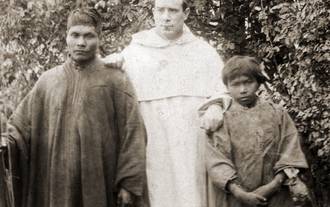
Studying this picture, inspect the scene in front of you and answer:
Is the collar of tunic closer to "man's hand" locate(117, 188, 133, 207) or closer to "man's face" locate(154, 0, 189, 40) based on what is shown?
"man's face" locate(154, 0, 189, 40)

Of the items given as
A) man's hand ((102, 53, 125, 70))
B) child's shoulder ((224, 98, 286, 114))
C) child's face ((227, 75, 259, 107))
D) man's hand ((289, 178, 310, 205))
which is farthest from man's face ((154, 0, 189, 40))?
man's hand ((289, 178, 310, 205))

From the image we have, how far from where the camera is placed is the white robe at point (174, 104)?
673cm

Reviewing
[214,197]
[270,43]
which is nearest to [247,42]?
[270,43]

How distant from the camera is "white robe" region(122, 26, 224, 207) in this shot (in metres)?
6.73

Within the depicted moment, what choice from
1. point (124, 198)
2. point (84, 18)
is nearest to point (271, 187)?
point (124, 198)

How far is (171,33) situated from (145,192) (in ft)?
4.66

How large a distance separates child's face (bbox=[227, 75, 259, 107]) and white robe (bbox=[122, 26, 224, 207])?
52 cm

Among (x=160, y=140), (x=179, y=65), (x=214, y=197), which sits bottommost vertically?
Answer: (x=214, y=197)

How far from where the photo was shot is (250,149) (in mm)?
6113

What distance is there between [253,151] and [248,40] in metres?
4.14

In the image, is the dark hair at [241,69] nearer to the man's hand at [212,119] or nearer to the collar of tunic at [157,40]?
the man's hand at [212,119]

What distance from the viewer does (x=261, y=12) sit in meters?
9.30

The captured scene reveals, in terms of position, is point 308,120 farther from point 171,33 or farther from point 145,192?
point 145,192

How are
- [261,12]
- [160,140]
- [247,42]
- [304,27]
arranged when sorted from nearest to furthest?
[160,140], [304,27], [261,12], [247,42]
